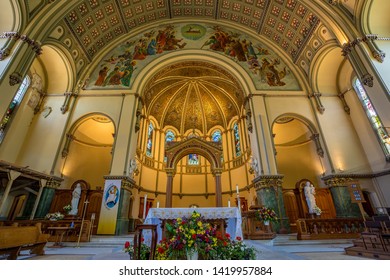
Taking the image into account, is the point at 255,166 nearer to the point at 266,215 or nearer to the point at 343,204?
the point at 266,215

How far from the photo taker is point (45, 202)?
408 inches

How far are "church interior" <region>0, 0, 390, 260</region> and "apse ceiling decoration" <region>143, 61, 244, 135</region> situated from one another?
36 centimetres

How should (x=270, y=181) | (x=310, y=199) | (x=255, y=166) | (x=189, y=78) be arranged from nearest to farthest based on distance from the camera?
(x=310, y=199)
(x=270, y=181)
(x=255, y=166)
(x=189, y=78)

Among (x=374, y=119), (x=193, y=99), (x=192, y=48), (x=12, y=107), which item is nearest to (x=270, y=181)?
(x=374, y=119)

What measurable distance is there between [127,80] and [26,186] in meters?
9.07

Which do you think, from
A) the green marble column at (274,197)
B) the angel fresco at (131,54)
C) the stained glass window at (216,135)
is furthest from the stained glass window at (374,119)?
the angel fresco at (131,54)

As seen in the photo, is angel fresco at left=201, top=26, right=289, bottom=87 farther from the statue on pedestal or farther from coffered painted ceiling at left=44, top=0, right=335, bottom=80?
the statue on pedestal

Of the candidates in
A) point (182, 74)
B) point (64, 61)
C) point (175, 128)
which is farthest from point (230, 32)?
point (64, 61)

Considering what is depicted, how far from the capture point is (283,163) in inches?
609

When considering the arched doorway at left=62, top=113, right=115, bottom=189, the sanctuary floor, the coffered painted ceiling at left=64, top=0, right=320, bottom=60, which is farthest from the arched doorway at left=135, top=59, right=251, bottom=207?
the sanctuary floor

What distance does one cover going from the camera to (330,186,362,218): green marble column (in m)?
10.3

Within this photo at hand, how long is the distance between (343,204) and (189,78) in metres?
15.7

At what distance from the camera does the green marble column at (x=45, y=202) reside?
9962 millimetres

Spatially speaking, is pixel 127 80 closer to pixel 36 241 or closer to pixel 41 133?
pixel 41 133
